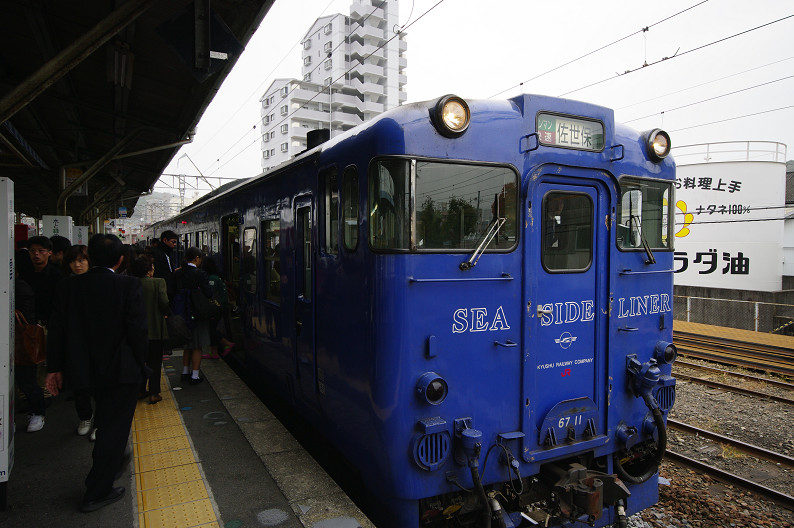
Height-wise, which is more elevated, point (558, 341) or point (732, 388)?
point (558, 341)

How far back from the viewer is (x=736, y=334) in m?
13.6

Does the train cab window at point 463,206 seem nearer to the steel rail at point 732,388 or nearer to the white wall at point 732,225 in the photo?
the steel rail at point 732,388

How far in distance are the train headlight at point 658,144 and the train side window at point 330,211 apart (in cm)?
258

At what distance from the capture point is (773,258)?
1961cm

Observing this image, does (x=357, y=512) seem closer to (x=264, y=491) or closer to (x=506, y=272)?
(x=264, y=491)

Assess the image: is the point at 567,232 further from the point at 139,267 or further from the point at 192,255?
the point at 192,255

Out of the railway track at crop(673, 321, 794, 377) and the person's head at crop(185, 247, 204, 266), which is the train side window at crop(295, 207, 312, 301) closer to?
the person's head at crop(185, 247, 204, 266)

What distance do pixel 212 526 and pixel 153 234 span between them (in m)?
16.7

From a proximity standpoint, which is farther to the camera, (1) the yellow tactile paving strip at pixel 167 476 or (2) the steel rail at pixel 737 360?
(2) the steel rail at pixel 737 360

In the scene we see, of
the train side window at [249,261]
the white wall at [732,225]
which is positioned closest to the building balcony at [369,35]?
the white wall at [732,225]

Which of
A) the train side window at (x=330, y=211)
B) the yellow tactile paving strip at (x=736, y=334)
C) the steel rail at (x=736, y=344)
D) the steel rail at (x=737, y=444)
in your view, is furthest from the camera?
the yellow tactile paving strip at (x=736, y=334)

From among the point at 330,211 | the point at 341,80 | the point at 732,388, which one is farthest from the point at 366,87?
the point at 330,211

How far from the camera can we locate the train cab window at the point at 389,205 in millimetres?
3084

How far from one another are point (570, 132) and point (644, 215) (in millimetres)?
1056
